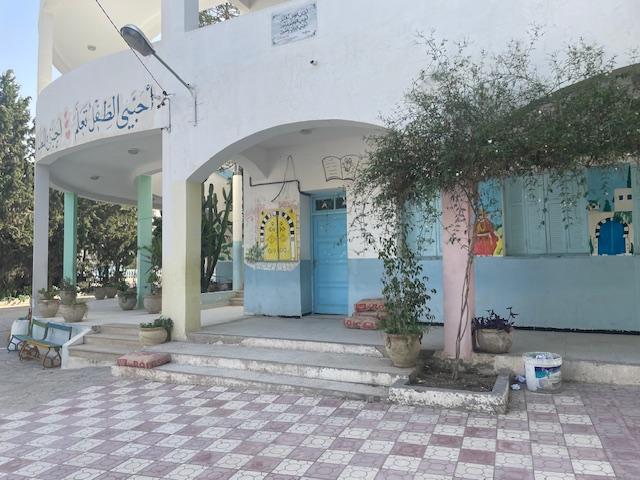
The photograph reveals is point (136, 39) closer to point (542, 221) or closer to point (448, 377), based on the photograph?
point (448, 377)

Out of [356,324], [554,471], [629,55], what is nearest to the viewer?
[554,471]

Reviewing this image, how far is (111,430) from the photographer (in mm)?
4359

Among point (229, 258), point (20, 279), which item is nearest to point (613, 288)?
point (229, 258)

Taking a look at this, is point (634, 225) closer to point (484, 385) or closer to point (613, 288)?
point (613, 288)

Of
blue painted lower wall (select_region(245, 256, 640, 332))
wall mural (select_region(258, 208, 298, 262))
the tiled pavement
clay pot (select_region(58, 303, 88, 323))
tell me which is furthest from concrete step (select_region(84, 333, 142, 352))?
blue painted lower wall (select_region(245, 256, 640, 332))

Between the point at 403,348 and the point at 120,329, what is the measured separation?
5159mm

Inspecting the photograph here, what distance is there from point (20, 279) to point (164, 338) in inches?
642

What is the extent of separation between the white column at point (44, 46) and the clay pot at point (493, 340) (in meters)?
10.1

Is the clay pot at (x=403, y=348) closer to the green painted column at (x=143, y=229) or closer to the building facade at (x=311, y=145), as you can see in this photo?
the building facade at (x=311, y=145)

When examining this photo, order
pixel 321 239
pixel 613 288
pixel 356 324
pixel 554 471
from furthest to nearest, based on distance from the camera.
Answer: pixel 321 239 → pixel 356 324 → pixel 613 288 → pixel 554 471

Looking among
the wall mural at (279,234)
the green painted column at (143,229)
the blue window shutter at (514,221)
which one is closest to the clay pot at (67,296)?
the green painted column at (143,229)

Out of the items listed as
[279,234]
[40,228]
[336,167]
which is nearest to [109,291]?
[40,228]

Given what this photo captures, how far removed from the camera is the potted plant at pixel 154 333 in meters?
6.91

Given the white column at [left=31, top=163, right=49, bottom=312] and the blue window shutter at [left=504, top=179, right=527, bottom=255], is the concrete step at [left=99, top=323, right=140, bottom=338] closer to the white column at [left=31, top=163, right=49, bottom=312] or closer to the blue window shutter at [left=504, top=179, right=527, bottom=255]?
the white column at [left=31, top=163, right=49, bottom=312]
